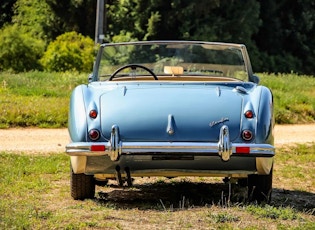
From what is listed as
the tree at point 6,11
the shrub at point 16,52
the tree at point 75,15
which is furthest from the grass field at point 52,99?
the tree at point 6,11

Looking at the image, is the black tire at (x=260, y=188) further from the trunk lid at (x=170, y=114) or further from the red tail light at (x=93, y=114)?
the red tail light at (x=93, y=114)

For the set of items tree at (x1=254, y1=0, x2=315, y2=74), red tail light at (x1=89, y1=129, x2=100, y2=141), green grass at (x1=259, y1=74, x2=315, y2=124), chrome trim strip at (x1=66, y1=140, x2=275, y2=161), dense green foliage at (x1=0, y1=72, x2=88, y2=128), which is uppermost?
red tail light at (x1=89, y1=129, x2=100, y2=141)

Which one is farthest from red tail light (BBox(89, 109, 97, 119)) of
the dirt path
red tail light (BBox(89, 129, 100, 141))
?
the dirt path

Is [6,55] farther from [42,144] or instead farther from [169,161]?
[169,161]

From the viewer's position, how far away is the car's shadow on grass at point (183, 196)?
26.9 ft

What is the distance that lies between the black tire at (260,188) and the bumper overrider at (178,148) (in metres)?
0.61

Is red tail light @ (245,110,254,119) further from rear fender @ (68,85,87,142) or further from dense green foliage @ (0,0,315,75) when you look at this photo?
dense green foliage @ (0,0,315,75)

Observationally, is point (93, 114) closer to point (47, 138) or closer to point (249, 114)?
point (249, 114)

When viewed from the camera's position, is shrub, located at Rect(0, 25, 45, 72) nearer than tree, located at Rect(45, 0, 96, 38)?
Yes

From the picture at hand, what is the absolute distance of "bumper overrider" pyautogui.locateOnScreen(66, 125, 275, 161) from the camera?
24.7 feet

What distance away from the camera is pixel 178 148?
24.8 feet

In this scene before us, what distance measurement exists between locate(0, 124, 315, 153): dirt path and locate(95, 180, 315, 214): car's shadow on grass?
334 cm

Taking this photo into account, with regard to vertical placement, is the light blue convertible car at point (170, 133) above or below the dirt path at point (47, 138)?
above

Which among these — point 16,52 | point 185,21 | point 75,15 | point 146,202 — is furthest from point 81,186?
point 75,15
